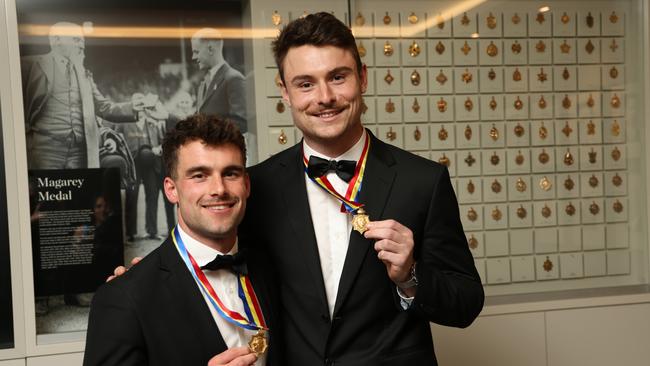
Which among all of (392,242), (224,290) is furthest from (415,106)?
(224,290)

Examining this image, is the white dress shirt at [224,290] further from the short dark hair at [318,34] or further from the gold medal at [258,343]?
the short dark hair at [318,34]

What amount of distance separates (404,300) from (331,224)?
0.34m

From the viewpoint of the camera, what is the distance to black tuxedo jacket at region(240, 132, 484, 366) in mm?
2021

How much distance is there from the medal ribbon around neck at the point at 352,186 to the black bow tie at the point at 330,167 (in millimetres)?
18

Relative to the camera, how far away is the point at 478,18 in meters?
3.69

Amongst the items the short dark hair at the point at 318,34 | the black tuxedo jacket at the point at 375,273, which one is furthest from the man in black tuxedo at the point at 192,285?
the short dark hair at the point at 318,34

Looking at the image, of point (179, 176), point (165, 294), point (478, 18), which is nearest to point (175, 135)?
point (179, 176)

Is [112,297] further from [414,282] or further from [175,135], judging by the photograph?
[414,282]

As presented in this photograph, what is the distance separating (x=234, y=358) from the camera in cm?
168

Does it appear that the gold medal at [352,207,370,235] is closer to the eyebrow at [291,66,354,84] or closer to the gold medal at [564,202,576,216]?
the eyebrow at [291,66,354,84]

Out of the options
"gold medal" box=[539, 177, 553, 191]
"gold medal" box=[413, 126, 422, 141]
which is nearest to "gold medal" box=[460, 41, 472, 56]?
"gold medal" box=[413, 126, 422, 141]

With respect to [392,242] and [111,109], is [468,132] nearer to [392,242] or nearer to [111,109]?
[111,109]

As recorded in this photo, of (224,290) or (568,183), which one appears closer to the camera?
(224,290)

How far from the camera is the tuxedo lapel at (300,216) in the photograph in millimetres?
2049
